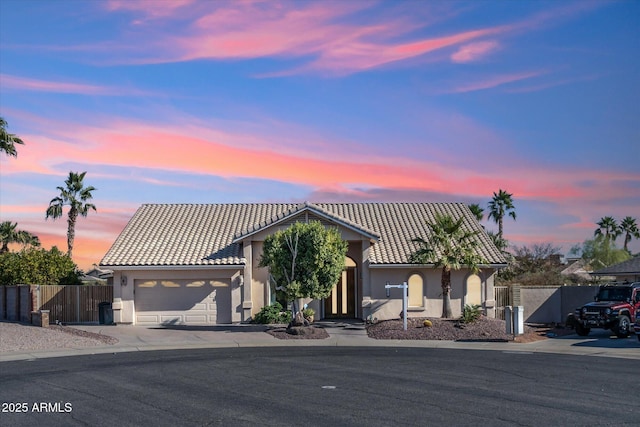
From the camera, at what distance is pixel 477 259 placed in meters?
34.8

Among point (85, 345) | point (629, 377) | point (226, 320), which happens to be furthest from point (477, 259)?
point (85, 345)

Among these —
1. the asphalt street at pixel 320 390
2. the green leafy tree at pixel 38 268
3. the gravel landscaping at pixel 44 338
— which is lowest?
the gravel landscaping at pixel 44 338

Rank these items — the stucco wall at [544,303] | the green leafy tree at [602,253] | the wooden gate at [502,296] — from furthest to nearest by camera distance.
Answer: the green leafy tree at [602,253] < the stucco wall at [544,303] < the wooden gate at [502,296]

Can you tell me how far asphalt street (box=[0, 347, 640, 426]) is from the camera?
43.2 feet

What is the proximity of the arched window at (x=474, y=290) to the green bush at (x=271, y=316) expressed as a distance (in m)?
9.38

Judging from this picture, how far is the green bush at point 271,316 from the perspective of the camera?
35250 millimetres

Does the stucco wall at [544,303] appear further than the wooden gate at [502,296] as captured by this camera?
Yes

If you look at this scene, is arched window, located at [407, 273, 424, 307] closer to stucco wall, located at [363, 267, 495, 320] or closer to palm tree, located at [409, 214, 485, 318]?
stucco wall, located at [363, 267, 495, 320]

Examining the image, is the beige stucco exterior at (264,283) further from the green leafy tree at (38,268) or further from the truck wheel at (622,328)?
the truck wheel at (622,328)

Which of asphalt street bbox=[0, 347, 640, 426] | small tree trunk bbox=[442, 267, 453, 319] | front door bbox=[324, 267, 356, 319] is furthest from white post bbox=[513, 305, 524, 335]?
front door bbox=[324, 267, 356, 319]

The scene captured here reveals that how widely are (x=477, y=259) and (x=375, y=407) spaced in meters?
21.7

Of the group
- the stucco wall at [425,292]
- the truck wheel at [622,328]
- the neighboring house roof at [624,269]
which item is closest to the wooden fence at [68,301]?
the stucco wall at [425,292]

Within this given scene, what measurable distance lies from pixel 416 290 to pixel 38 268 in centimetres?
2042

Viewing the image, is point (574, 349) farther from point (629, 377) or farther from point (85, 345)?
point (85, 345)
